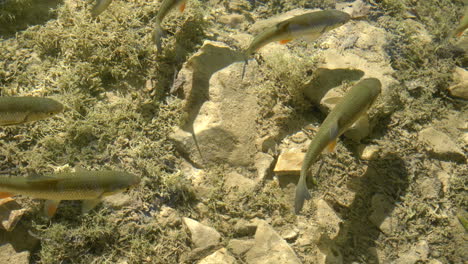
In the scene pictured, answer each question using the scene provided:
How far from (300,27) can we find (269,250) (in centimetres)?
261

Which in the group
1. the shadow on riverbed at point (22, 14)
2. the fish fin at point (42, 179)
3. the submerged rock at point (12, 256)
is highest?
the shadow on riverbed at point (22, 14)

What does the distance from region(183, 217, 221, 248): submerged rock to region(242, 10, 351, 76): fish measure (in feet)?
7.25

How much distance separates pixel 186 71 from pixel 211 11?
1.56m

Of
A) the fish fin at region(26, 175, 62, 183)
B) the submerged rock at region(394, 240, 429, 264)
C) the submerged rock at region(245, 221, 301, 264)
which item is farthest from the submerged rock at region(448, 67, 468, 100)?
the fish fin at region(26, 175, 62, 183)

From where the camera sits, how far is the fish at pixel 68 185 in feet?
10.4

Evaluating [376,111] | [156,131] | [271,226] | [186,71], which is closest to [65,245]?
[156,131]

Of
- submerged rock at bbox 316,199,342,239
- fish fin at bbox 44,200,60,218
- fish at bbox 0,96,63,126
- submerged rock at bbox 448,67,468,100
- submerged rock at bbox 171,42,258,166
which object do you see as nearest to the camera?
fish at bbox 0,96,63,126

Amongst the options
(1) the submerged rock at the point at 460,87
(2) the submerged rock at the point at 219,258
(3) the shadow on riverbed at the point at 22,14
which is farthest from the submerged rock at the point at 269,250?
(3) the shadow on riverbed at the point at 22,14

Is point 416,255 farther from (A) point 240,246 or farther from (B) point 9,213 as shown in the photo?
(B) point 9,213

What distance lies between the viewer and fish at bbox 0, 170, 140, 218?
318 cm

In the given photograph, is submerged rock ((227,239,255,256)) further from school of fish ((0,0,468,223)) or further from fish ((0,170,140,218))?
fish ((0,170,140,218))

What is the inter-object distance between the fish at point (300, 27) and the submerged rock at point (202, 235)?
Answer: 221 cm

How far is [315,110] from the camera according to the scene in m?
5.08

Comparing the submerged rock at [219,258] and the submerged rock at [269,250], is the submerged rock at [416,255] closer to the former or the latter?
the submerged rock at [269,250]
